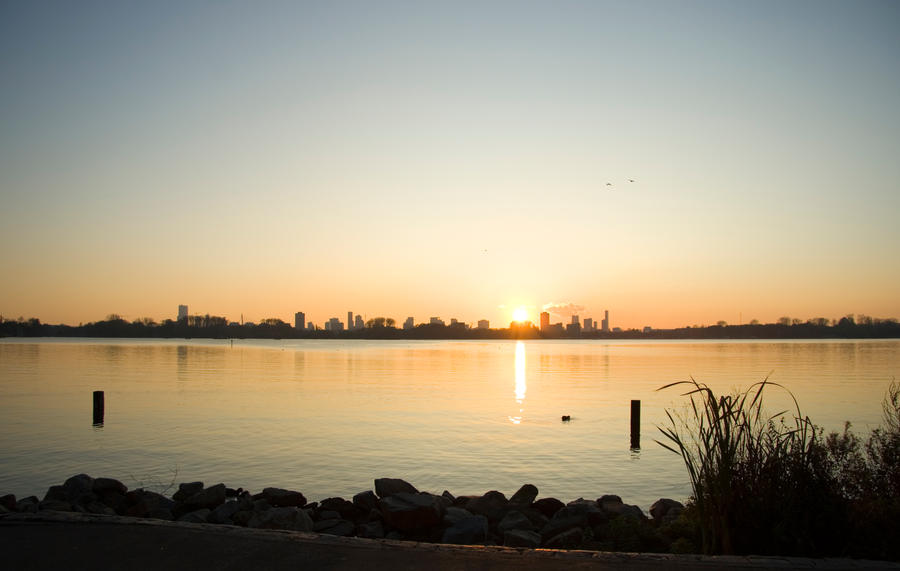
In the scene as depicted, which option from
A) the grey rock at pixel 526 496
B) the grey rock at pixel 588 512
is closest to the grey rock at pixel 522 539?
the grey rock at pixel 588 512

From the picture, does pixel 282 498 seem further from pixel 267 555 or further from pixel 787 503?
pixel 787 503

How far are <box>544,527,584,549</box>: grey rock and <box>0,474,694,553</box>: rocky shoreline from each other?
2 cm

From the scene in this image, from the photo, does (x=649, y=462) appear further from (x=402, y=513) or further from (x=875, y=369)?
(x=875, y=369)

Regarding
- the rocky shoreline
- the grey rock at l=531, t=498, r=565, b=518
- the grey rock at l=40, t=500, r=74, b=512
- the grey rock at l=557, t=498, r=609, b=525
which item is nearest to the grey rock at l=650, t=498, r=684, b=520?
the rocky shoreline

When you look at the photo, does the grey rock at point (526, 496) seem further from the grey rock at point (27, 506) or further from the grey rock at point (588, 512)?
the grey rock at point (27, 506)

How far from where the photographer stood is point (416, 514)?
41.1ft

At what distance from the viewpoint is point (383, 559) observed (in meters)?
7.20

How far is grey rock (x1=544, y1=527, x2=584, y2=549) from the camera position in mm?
11461

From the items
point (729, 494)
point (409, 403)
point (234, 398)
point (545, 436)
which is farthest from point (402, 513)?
point (234, 398)

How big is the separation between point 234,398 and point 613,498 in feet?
104

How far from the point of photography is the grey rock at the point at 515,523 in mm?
12938

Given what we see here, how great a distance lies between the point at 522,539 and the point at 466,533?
3.20 feet

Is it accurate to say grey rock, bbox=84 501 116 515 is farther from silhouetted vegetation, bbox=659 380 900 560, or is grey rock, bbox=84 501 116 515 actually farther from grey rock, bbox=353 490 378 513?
silhouetted vegetation, bbox=659 380 900 560

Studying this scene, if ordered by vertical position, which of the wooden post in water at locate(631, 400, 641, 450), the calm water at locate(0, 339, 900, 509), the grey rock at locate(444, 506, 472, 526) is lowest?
the calm water at locate(0, 339, 900, 509)
